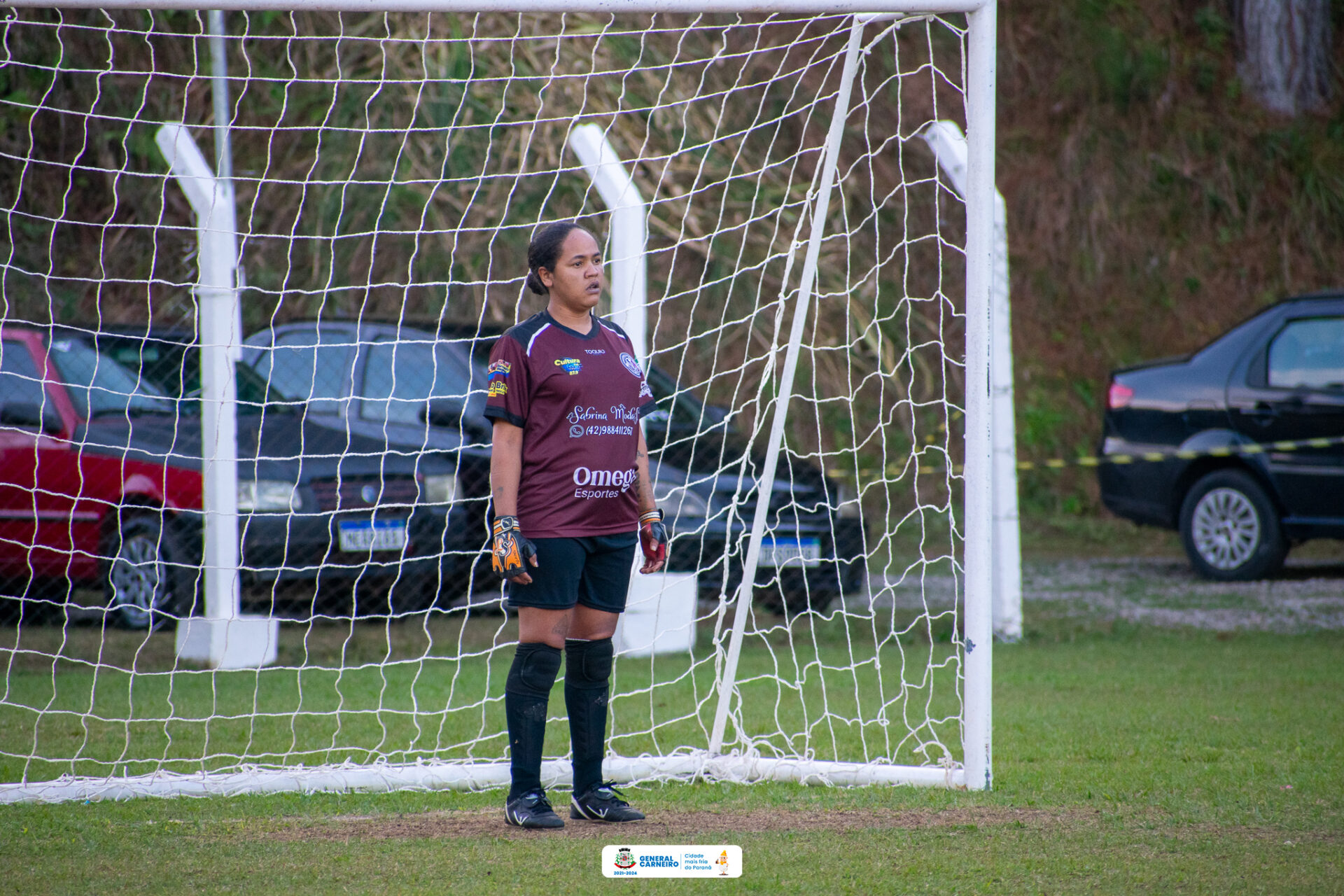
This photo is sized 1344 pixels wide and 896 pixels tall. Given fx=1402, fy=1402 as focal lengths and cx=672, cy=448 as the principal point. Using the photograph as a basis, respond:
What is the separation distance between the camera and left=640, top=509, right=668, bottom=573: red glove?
15.3 ft

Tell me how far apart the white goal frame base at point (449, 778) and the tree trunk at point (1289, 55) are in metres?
14.2

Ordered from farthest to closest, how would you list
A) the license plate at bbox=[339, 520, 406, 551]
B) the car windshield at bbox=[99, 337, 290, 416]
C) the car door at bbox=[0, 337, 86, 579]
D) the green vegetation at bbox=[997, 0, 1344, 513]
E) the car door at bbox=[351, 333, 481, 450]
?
the green vegetation at bbox=[997, 0, 1344, 513]
the car door at bbox=[351, 333, 481, 450]
the car windshield at bbox=[99, 337, 290, 416]
the car door at bbox=[0, 337, 86, 579]
the license plate at bbox=[339, 520, 406, 551]

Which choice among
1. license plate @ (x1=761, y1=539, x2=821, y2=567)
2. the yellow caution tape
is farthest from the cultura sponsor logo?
the yellow caution tape

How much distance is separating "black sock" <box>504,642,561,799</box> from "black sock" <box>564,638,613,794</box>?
120 millimetres

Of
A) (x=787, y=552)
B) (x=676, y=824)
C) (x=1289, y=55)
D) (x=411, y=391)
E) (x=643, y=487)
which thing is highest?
(x=1289, y=55)

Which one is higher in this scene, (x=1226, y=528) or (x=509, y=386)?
(x=509, y=386)

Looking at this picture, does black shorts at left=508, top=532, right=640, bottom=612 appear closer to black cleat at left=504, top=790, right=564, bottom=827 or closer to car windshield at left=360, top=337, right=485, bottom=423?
black cleat at left=504, top=790, right=564, bottom=827

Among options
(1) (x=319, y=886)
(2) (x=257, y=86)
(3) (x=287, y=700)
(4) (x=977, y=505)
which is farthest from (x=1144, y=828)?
(2) (x=257, y=86)

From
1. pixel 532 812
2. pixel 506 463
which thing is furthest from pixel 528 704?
pixel 506 463

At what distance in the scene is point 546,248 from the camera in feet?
15.0

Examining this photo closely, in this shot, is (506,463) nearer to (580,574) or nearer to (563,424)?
(563,424)

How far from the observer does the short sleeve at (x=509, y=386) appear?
442 cm

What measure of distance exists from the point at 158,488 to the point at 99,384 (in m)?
0.74

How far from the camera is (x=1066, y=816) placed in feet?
14.8
